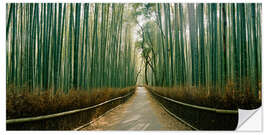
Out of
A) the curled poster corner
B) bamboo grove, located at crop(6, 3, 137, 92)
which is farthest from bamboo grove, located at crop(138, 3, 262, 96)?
bamboo grove, located at crop(6, 3, 137, 92)

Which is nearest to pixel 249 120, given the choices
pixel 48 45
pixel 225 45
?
pixel 225 45

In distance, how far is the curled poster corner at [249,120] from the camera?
2539 millimetres

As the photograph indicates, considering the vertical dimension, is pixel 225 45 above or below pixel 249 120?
above

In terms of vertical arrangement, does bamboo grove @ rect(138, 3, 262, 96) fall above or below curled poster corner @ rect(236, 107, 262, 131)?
above

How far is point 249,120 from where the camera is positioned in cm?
266

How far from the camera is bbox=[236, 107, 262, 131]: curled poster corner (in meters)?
2.54

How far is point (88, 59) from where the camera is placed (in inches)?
127

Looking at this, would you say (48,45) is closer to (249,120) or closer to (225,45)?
(225,45)

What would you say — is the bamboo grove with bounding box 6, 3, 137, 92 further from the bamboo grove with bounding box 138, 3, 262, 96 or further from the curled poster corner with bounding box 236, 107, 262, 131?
the curled poster corner with bounding box 236, 107, 262, 131

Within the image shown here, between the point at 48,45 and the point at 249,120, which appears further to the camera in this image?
the point at 249,120
